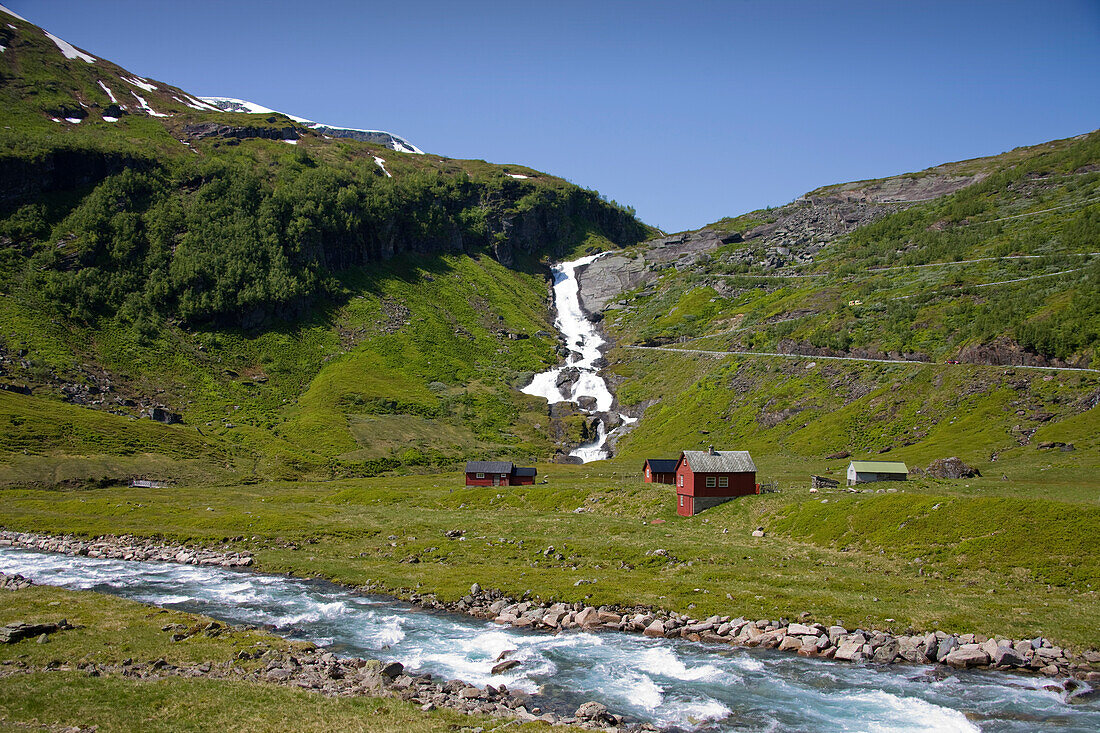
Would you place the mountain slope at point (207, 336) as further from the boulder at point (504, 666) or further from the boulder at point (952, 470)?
the boulder at point (504, 666)

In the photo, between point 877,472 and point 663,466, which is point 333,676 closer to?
point 877,472

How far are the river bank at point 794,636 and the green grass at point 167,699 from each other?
13.8 meters

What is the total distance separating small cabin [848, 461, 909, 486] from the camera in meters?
72.1

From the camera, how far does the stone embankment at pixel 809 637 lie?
31828mm

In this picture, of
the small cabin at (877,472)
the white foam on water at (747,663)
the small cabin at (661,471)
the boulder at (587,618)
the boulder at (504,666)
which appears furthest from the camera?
the small cabin at (661,471)

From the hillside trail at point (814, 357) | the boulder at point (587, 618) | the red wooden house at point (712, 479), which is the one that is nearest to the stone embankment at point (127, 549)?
the boulder at point (587, 618)

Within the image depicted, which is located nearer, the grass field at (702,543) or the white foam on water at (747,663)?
the white foam on water at (747,663)

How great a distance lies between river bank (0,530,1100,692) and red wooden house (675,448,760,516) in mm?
29541

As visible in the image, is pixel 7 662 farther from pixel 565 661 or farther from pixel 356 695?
pixel 565 661

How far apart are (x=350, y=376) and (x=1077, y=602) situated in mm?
140579

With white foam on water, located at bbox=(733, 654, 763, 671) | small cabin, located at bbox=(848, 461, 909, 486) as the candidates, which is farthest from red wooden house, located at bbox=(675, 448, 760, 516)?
white foam on water, located at bbox=(733, 654, 763, 671)

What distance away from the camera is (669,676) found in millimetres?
32688

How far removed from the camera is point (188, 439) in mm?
112500

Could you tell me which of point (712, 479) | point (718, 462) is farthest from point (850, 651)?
point (718, 462)
